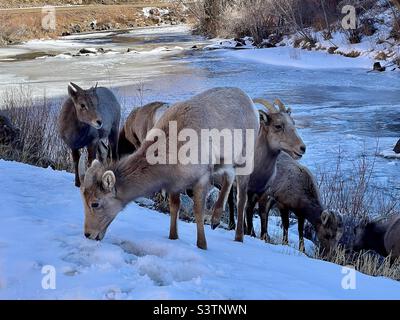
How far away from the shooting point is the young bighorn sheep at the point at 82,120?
6.73 m

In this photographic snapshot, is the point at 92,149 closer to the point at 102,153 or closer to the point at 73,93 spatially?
the point at 73,93

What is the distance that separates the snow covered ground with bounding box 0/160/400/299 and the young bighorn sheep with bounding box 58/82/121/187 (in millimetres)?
1521

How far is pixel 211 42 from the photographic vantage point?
39.8 m

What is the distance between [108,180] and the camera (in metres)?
4.29

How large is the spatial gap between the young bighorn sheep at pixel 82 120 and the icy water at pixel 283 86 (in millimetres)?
4586

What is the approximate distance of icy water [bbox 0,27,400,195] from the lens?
12.3 meters

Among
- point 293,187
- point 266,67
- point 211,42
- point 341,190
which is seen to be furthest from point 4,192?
point 211,42

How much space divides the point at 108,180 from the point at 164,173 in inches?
Result: 17.1

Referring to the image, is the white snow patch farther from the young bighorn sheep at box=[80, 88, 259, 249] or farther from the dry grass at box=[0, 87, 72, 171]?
the young bighorn sheep at box=[80, 88, 259, 249]

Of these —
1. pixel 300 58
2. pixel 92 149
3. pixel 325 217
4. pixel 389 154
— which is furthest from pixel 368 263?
pixel 300 58

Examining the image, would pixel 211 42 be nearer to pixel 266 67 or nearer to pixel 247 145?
pixel 266 67

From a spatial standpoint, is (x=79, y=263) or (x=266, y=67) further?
(x=266, y=67)

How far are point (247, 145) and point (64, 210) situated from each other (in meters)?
1.74
